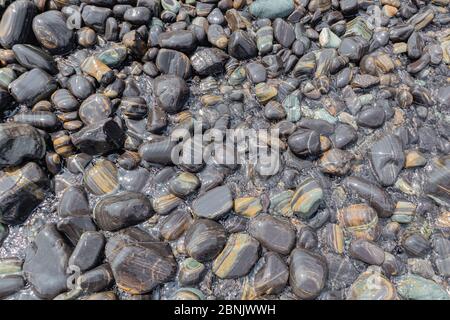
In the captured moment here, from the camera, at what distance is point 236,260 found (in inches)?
94.2

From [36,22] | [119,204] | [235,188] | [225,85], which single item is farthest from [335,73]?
[36,22]

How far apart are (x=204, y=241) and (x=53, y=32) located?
6.58ft

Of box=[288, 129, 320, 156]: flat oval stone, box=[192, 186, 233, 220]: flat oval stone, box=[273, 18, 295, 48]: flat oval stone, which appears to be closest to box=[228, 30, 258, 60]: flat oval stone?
box=[273, 18, 295, 48]: flat oval stone

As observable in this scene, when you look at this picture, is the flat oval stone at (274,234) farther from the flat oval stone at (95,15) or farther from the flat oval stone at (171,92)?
the flat oval stone at (95,15)

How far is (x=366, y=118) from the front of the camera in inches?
113

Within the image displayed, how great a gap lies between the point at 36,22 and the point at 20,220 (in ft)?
4.99

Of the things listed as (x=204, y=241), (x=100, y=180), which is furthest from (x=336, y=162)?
(x=100, y=180)

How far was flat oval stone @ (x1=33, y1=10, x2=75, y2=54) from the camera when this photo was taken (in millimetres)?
2982

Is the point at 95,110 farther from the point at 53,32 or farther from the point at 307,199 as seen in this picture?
the point at 307,199

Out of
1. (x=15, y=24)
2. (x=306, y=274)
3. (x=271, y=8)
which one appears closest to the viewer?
(x=306, y=274)

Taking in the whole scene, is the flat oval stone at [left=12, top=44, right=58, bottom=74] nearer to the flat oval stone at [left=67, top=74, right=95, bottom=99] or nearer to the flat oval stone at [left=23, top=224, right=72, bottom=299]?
the flat oval stone at [left=67, top=74, right=95, bottom=99]

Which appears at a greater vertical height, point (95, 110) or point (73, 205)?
point (95, 110)

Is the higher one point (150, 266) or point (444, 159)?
point (444, 159)

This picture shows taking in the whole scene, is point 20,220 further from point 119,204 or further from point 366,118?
point 366,118
